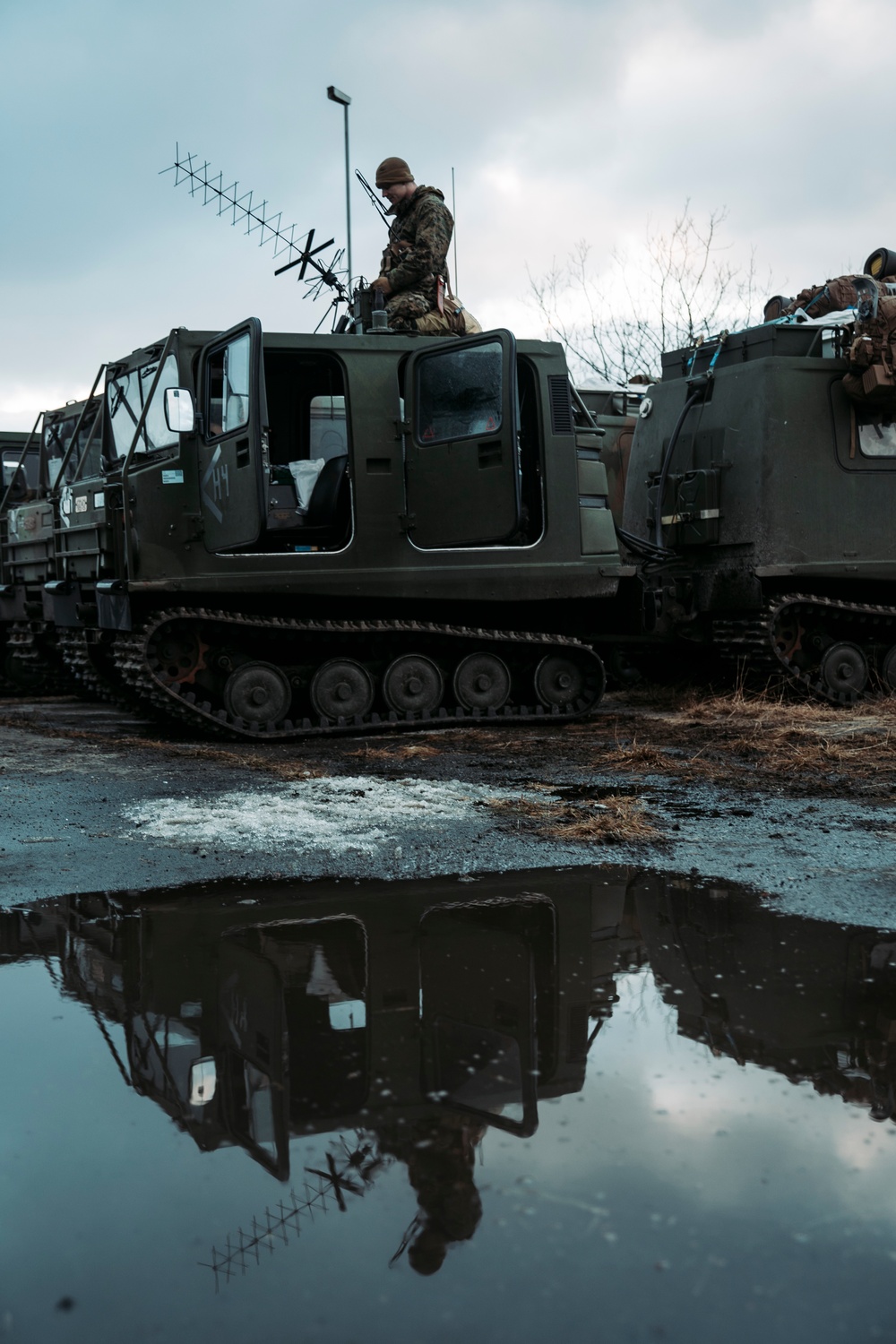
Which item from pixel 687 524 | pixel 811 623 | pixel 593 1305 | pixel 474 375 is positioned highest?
pixel 474 375

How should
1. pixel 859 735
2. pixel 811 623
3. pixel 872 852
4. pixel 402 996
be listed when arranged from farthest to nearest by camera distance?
pixel 811 623 → pixel 859 735 → pixel 872 852 → pixel 402 996

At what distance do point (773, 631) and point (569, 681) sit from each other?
6.34ft

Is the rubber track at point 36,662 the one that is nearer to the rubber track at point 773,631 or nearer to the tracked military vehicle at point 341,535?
the tracked military vehicle at point 341,535

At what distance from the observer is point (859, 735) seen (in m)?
8.79

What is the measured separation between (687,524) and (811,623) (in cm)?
142

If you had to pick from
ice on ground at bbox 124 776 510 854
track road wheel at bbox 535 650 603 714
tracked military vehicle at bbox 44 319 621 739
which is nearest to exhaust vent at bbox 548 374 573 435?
tracked military vehicle at bbox 44 319 621 739

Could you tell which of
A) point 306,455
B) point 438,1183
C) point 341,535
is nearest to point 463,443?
point 341,535

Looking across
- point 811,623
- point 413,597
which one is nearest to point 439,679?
point 413,597

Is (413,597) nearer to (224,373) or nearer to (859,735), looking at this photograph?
(224,373)

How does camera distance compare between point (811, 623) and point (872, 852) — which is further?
point (811, 623)

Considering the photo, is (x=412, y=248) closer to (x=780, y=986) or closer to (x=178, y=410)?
(x=178, y=410)

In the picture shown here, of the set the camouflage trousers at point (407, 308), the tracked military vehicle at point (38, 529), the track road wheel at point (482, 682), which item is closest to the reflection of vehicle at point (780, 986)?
the track road wheel at point (482, 682)

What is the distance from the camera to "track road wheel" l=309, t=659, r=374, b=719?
31.9 feet

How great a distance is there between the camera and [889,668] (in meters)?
11.8
